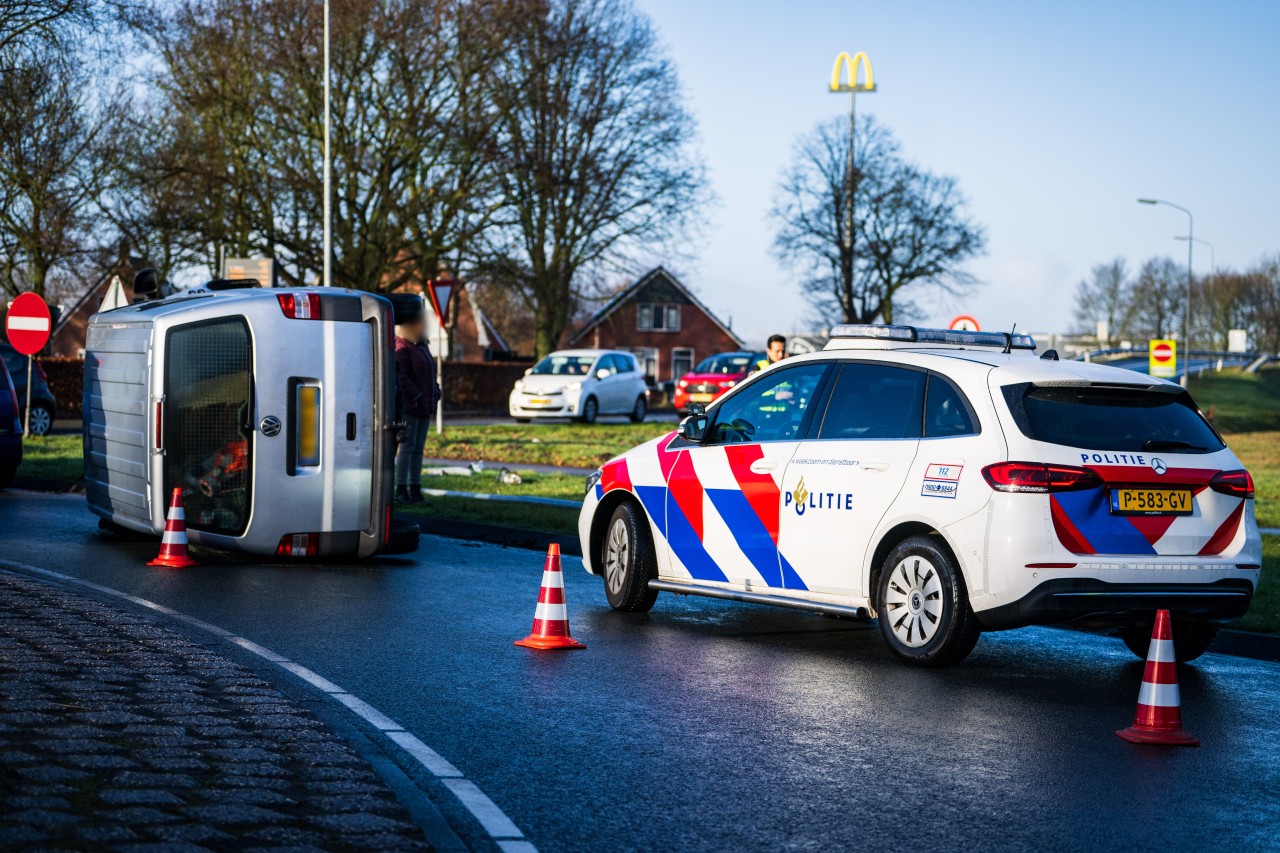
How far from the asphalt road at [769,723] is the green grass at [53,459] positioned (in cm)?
979

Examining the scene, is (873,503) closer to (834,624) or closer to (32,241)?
(834,624)

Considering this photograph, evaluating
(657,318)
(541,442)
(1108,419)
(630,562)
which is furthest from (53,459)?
(657,318)

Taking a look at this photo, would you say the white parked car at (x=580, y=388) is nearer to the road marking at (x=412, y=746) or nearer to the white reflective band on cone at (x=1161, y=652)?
the road marking at (x=412, y=746)

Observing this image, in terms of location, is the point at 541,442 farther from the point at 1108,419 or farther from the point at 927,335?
the point at 1108,419

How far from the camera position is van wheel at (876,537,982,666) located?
8312 millimetres

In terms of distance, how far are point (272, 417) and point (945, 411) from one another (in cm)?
568

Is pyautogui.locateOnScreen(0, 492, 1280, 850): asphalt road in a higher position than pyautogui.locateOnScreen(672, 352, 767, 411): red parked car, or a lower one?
lower

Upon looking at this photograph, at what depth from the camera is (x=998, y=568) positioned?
8.07 m

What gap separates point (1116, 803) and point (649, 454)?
5.26 m

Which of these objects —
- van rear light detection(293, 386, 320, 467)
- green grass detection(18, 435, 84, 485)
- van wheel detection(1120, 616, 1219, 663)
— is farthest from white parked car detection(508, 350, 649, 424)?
van wheel detection(1120, 616, 1219, 663)

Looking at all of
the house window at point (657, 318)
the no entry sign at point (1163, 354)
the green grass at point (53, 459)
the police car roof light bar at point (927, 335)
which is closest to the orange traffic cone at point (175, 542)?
the police car roof light bar at point (927, 335)

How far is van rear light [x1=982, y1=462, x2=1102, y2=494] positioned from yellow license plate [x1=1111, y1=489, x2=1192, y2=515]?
0.48 feet

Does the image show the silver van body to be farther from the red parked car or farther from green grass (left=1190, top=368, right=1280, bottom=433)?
green grass (left=1190, top=368, right=1280, bottom=433)

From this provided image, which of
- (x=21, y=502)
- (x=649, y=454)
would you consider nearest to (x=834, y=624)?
(x=649, y=454)
